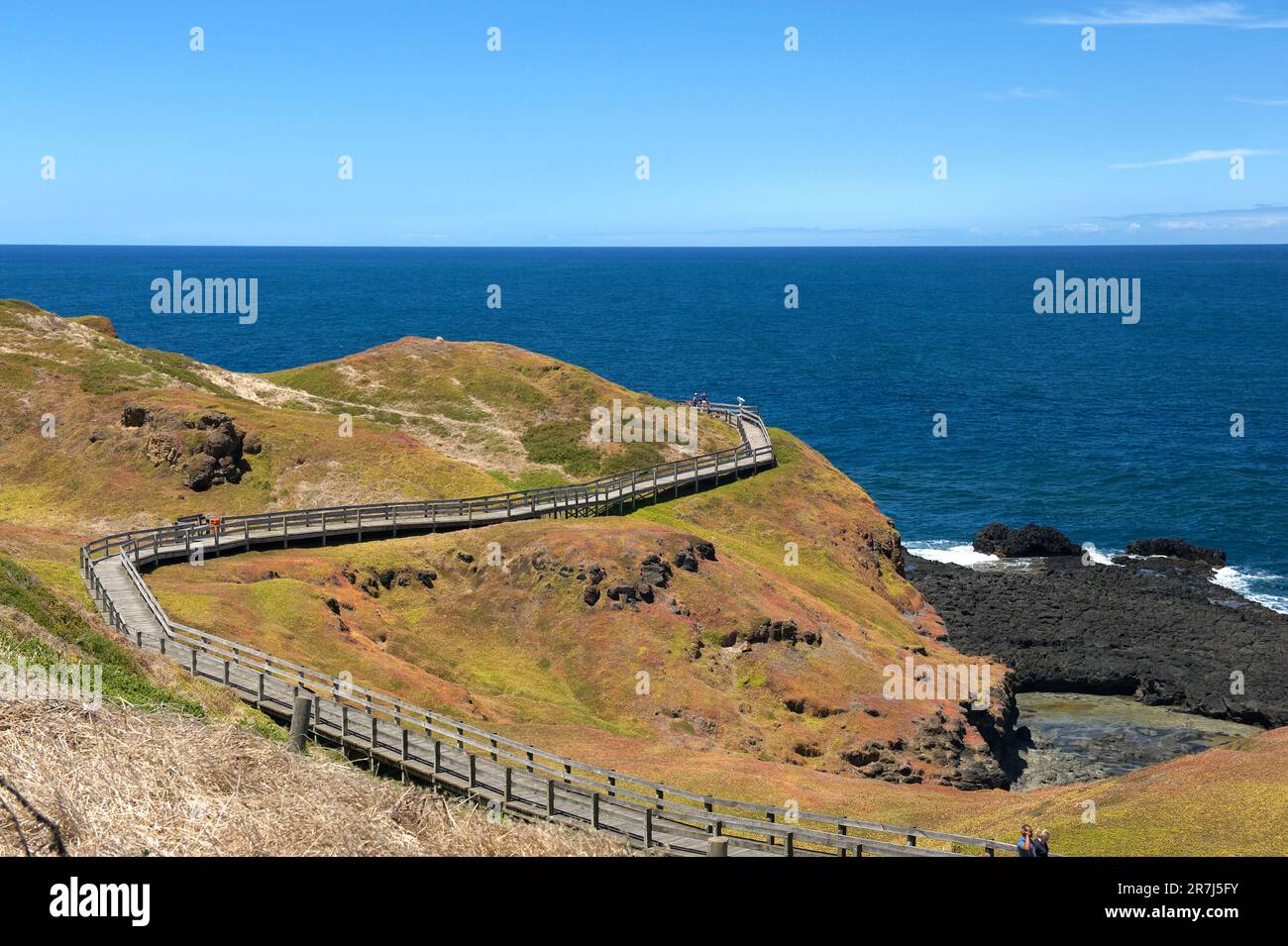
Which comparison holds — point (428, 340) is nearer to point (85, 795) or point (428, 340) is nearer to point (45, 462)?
point (45, 462)

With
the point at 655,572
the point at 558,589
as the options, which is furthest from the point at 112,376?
the point at 655,572

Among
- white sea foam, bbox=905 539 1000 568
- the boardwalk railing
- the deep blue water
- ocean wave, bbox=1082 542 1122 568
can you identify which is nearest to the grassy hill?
the boardwalk railing

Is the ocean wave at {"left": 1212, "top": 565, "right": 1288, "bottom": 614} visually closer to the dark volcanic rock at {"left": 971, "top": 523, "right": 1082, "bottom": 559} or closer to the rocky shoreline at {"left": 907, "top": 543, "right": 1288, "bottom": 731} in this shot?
the rocky shoreline at {"left": 907, "top": 543, "right": 1288, "bottom": 731}

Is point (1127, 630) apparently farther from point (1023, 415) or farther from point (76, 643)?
point (1023, 415)

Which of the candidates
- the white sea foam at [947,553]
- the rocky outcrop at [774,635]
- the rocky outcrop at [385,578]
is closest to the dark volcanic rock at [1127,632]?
the white sea foam at [947,553]

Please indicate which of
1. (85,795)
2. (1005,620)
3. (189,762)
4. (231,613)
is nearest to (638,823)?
(189,762)
